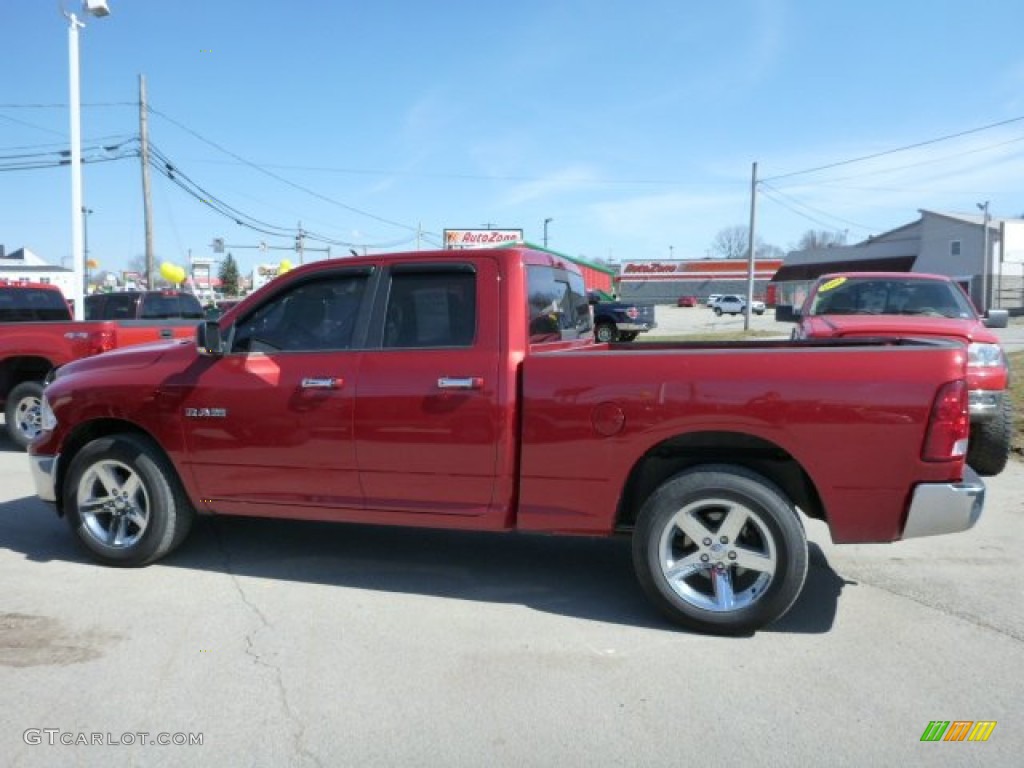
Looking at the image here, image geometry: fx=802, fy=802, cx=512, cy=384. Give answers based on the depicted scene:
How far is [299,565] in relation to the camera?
511 cm

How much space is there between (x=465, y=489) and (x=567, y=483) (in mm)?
560

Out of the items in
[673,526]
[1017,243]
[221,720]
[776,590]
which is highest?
[1017,243]

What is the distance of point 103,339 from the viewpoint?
335 inches

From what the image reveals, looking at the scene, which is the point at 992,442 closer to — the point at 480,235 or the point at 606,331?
the point at 606,331

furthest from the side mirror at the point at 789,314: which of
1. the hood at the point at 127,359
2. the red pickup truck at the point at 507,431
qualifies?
the hood at the point at 127,359

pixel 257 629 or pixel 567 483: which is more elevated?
pixel 567 483

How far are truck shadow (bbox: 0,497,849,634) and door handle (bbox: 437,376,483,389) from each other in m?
1.23

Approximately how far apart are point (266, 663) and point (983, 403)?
585 centimetres

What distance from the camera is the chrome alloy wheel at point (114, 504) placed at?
4977 mm

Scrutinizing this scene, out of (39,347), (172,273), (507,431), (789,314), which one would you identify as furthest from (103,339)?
(172,273)

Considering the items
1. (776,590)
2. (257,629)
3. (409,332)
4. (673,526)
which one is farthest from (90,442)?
(776,590)

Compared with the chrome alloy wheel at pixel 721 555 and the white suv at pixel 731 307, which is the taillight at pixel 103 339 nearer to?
the chrome alloy wheel at pixel 721 555

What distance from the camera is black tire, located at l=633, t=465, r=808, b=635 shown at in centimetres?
387

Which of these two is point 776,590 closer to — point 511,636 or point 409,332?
point 511,636
